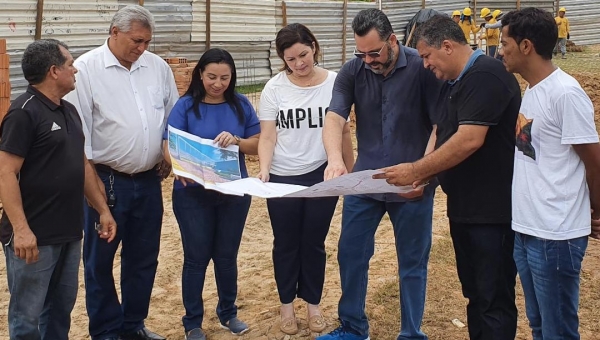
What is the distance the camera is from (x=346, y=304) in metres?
4.50

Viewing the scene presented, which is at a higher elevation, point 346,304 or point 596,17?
point 596,17

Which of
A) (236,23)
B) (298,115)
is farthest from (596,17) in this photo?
(298,115)

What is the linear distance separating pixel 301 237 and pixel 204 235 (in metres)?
0.63

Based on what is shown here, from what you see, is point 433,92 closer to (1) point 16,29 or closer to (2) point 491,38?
(1) point 16,29

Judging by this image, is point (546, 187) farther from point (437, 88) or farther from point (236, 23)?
point (236, 23)

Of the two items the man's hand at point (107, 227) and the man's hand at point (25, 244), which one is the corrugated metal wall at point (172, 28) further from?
the man's hand at point (25, 244)

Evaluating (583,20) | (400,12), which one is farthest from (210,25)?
(583,20)

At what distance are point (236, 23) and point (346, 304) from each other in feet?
43.8

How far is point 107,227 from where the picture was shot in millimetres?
4238

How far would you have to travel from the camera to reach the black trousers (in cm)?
459

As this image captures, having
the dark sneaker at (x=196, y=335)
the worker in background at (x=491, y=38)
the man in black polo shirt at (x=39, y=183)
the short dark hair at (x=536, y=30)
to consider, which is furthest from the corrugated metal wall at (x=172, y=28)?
the short dark hair at (x=536, y=30)

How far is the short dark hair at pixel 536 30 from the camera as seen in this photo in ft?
10.4

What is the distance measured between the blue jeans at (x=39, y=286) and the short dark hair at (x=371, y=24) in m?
1.94

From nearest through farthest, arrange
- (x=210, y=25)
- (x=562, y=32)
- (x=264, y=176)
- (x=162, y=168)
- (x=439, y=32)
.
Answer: (x=439, y=32), (x=264, y=176), (x=162, y=168), (x=210, y=25), (x=562, y=32)
